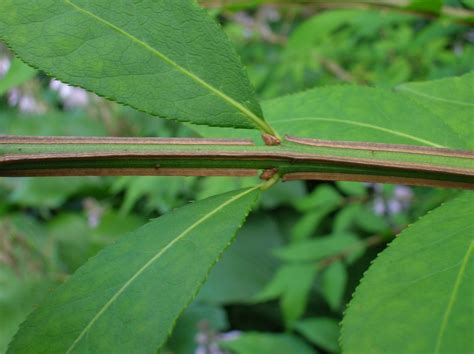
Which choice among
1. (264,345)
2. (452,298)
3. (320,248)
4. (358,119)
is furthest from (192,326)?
(452,298)

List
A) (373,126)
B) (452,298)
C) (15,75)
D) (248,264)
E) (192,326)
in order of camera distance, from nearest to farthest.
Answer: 1. (452,298)
2. (373,126)
3. (15,75)
4. (192,326)
5. (248,264)

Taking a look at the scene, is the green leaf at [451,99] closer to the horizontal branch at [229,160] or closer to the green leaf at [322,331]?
the horizontal branch at [229,160]

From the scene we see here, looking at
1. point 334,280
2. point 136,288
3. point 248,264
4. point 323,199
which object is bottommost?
point 248,264

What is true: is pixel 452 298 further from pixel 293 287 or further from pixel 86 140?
pixel 293 287

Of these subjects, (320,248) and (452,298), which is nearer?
(452,298)

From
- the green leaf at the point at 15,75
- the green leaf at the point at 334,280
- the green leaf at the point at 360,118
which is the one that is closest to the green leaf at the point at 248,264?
the green leaf at the point at 334,280

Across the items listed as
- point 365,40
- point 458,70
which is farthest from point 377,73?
point 365,40

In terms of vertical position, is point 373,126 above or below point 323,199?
above

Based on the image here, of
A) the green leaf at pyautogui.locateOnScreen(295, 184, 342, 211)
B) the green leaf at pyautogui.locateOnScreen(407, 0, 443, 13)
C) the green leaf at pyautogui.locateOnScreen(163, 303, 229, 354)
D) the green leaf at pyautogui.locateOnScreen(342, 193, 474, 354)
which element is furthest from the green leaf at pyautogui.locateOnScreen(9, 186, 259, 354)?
the green leaf at pyautogui.locateOnScreen(163, 303, 229, 354)
